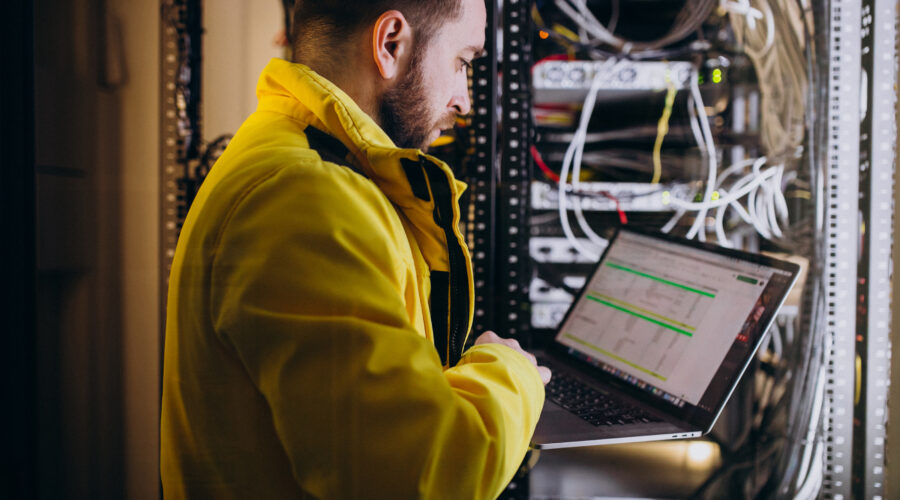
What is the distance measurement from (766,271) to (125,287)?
43.5 inches

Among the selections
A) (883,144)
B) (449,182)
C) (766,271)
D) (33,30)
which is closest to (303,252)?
(449,182)

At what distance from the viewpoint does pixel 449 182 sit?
0.58m

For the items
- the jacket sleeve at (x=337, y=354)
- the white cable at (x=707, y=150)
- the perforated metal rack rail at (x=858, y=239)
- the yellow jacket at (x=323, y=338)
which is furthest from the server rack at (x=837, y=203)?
the jacket sleeve at (x=337, y=354)

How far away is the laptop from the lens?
797 mm

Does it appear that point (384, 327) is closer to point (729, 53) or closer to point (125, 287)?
point (125, 287)

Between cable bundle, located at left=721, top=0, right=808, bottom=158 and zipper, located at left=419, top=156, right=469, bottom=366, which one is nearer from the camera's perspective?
zipper, located at left=419, top=156, right=469, bottom=366

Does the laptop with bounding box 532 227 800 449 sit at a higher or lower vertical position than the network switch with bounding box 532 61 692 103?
lower

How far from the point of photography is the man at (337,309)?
0.47m

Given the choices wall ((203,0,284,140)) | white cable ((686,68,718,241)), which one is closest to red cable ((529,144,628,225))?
white cable ((686,68,718,241))

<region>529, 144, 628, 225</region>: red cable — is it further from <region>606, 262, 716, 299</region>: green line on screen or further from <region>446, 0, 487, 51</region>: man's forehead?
<region>446, 0, 487, 51</region>: man's forehead

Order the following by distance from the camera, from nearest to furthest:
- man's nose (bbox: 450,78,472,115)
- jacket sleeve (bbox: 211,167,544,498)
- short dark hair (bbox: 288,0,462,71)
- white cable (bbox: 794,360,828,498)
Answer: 1. jacket sleeve (bbox: 211,167,544,498)
2. short dark hair (bbox: 288,0,462,71)
3. man's nose (bbox: 450,78,472,115)
4. white cable (bbox: 794,360,828,498)

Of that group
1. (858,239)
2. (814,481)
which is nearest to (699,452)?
(814,481)

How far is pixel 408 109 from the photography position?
728mm

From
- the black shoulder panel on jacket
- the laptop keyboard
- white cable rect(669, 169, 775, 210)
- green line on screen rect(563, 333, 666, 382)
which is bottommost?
the laptop keyboard
